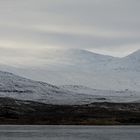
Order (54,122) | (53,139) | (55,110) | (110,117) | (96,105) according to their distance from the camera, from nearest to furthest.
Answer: (53,139)
(54,122)
(110,117)
(55,110)
(96,105)

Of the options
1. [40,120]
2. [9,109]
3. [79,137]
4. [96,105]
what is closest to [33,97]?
[96,105]

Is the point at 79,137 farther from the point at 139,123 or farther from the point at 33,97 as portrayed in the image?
the point at 33,97

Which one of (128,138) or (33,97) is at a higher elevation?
(33,97)

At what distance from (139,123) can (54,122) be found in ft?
56.6

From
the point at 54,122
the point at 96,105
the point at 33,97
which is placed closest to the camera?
the point at 54,122

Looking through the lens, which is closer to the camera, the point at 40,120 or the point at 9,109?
the point at 40,120

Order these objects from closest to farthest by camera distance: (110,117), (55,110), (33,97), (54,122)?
(54,122), (110,117), (55,110), (33,97)

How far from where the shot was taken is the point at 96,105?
16712cm

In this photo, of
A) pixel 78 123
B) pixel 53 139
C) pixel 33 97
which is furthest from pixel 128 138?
pixel 33 97

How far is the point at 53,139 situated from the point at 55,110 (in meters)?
69.8

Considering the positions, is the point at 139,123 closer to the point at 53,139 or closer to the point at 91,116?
the point at 91,116

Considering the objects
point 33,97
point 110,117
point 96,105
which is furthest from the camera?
point 33,97

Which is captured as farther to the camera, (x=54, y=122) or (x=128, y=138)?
(x=54, y=122)

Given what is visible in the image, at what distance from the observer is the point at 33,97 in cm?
19762
